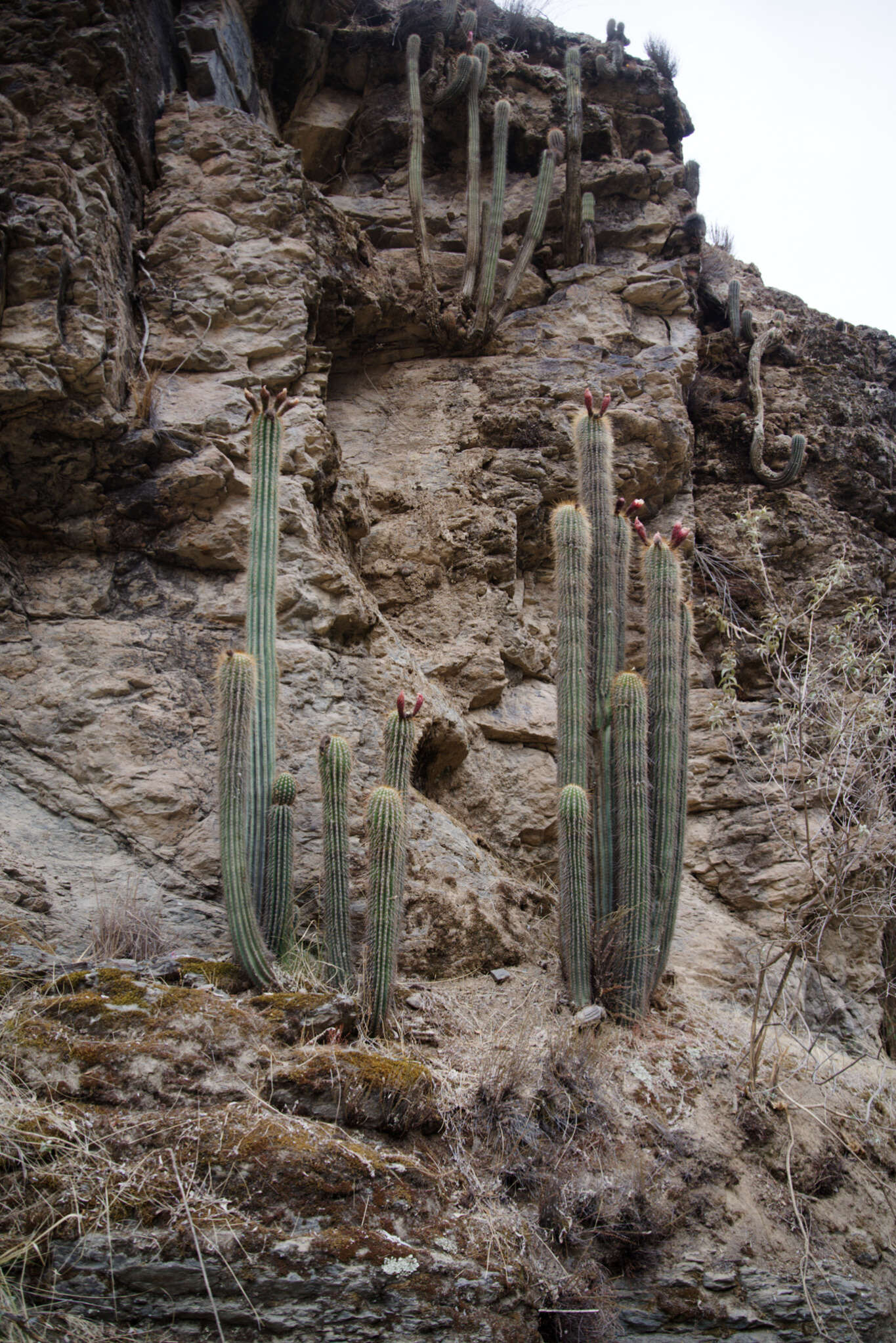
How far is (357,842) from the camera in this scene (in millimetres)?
5754

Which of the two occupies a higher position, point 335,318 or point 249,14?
point 249,14

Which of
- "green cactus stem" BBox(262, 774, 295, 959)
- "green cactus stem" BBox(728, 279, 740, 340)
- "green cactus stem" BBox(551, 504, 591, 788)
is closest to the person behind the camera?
"green cactus stem" BBox(262, 774, 295, 959)

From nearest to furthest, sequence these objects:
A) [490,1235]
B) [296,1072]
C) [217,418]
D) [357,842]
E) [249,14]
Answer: [490,1235], [296,1072], [357,842], [217,418], [249,14]

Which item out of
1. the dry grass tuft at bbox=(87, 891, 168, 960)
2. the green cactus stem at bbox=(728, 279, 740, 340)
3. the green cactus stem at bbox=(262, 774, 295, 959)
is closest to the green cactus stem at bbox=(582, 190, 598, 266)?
the green cactus stem at bbox=(728, 279, 740, 340)

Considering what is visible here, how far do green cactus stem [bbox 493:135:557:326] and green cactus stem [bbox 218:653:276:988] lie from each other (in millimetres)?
5466

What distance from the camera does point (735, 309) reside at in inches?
388

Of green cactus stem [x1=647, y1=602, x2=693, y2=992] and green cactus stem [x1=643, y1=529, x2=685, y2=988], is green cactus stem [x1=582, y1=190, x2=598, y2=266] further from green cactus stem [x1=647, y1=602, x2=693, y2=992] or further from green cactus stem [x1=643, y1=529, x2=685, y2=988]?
green cactus stem [x1=647, y1=602, x2=693, y2=992]

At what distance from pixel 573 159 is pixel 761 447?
11.4 ft

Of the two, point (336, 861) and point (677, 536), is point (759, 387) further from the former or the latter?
point (336, 861)

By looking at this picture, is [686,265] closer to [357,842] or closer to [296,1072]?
[357,842]

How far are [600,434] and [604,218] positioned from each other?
15.7 feet

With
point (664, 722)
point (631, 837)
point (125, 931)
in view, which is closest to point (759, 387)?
point (664, 722)

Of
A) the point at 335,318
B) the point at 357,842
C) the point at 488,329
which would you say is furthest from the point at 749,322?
the point at 357,842

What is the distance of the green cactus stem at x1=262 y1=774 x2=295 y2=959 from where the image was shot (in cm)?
478
